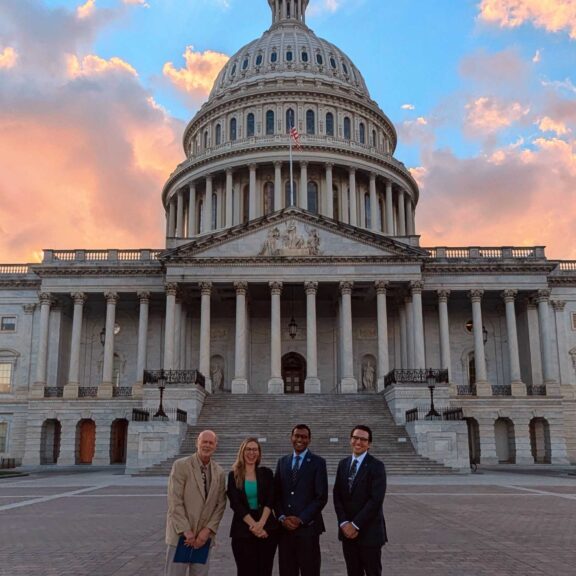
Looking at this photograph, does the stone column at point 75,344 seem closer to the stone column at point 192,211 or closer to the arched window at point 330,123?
the stone column at point 192,211

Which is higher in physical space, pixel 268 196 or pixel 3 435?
pixel 268 196

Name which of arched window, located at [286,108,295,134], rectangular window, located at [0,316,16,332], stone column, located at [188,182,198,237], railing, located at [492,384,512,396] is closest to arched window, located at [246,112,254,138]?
arched window, located at [286,108,295,134]

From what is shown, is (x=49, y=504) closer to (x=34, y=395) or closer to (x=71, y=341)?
(x=34, y=395)

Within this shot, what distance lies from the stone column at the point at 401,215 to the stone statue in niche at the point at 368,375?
21483 mm

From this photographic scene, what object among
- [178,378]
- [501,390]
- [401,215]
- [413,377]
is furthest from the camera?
[401,215]

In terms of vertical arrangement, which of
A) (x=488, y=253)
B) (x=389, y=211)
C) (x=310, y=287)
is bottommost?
(x=310, y=287)

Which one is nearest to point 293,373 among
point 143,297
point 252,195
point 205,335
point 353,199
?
point 205,335

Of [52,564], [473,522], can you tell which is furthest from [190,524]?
[473,522]

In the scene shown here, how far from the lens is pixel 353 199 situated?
7381cm

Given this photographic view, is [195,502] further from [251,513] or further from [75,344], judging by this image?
[75,344]

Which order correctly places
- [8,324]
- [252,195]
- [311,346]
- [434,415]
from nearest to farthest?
[434,415]
[311,346]
[8,324]
[252,195]

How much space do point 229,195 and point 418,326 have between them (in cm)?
2903

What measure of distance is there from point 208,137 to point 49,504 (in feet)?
217

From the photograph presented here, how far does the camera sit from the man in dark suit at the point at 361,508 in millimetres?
8062
